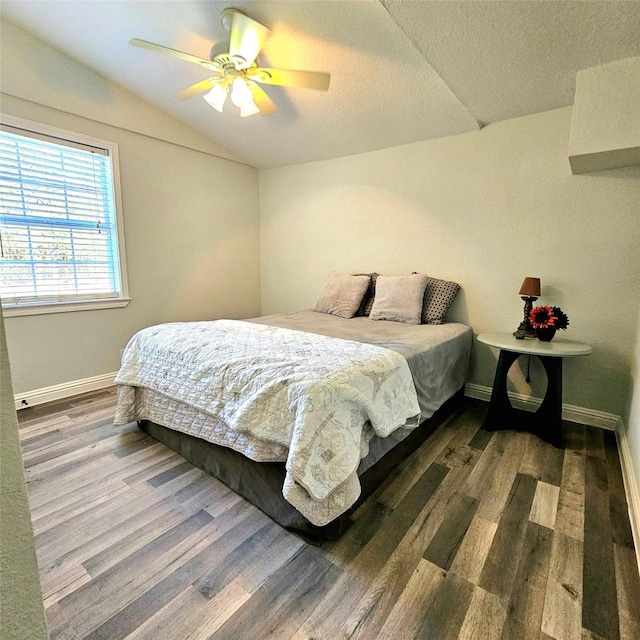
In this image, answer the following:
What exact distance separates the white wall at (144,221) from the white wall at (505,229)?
1047 mm

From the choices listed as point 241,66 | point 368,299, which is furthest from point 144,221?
point 368,299

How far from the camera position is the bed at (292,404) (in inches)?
53.4

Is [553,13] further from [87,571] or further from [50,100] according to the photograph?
[50,100]

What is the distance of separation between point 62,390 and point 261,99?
9.04 ft

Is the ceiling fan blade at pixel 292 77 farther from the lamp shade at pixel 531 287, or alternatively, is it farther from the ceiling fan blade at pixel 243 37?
the lamp shade at pixel 531 287

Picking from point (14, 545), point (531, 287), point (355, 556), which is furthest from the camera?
point (531, 287)

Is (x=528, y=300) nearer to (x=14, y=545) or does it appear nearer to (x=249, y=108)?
(x=249, y=108)

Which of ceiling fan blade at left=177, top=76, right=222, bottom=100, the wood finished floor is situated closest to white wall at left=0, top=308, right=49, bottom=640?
the wood finished floor

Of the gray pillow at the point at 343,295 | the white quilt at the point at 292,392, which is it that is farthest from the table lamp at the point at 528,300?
the gray pillow at the point at 343,295

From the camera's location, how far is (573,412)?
254cm

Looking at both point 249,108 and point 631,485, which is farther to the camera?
point 249,108

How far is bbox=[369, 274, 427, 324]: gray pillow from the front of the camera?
2.84 meters

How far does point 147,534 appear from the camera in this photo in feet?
4.86

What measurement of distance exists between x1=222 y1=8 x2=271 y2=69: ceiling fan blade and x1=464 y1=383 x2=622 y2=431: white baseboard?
2868 mm
